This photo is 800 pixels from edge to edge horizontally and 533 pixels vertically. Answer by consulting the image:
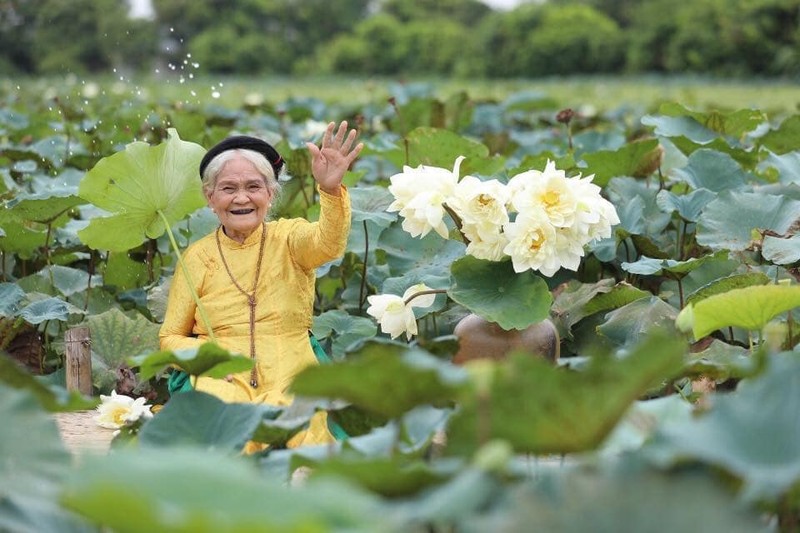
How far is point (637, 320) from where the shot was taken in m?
2.72

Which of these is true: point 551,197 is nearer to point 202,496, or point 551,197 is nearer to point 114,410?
point 114,410

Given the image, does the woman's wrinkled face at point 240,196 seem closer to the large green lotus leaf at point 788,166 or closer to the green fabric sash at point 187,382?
the green fabric sash at point 187,382

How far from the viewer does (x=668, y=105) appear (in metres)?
3.99

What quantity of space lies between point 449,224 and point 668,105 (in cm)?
113

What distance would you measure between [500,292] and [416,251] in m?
0.71

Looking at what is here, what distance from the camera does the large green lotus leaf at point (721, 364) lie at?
5.24 ft

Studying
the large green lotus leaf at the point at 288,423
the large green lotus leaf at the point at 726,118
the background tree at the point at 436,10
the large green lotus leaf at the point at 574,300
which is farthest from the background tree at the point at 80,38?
the large green lotus leaf at the point at 288,423

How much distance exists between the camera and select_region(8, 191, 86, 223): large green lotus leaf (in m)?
3.11

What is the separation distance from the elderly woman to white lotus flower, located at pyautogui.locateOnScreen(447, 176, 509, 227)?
0.83ft

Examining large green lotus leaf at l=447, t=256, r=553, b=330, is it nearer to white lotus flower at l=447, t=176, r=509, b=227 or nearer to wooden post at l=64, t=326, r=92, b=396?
white lotus flower at l=447, t=176, r=509, b=227

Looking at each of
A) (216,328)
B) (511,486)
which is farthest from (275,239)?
(511,486)

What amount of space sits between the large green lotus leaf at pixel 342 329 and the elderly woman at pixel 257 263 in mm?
238

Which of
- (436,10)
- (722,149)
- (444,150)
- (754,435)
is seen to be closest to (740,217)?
(722,149)

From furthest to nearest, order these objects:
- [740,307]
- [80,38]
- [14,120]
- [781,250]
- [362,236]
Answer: [80,38], [14,120], [362,236], [781,250], [740,307]
